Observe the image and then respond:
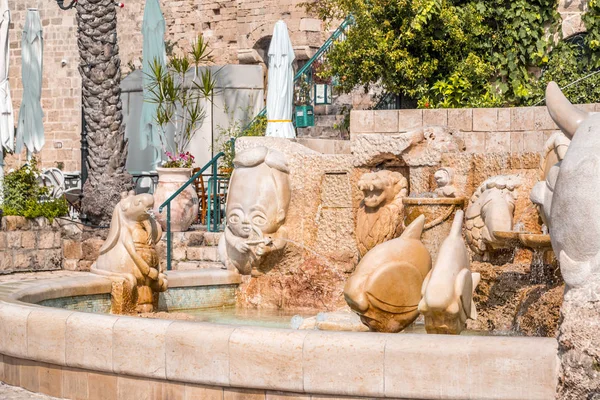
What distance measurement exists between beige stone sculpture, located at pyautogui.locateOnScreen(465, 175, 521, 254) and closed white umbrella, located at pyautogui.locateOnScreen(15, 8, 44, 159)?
1147cm

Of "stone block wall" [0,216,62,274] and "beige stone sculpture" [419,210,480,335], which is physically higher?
"beige stone sculpture" [419,210,480,335]

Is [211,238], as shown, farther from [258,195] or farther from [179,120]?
[179,120]

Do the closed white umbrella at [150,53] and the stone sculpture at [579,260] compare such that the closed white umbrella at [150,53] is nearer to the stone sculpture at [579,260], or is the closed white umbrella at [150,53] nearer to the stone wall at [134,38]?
the stone wall at [134,38]

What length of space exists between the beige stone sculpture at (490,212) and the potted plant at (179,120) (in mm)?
7168

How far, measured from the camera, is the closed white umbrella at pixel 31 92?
18.2 metres

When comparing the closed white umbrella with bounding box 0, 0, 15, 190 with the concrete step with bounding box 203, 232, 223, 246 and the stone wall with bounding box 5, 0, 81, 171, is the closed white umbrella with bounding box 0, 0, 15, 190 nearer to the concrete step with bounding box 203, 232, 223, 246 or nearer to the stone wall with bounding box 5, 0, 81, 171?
the concrete step with bounding box 203, 232, 223, 246

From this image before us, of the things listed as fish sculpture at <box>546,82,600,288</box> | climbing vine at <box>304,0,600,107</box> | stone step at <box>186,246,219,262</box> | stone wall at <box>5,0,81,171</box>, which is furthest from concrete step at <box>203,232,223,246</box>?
stone wall at <box>5,0,81,171</box>

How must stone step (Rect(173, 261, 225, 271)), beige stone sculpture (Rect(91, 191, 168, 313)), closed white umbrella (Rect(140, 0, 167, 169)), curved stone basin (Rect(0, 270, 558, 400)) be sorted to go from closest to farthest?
curved stone basin (Rect(0, 270, 558, 400))
beige stone sculpture (Rect(91, 191, 168, 313))
stone step (Rect(173, 261, 225, 271))
closed white umbrella (Rect(140, 0, 167, 169))

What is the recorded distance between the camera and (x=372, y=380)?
17.1ft

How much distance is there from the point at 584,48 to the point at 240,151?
8596 mm

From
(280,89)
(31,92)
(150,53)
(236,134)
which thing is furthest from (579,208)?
(150,53)

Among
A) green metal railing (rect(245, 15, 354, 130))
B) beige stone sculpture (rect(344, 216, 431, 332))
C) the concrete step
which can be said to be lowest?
the concrete step

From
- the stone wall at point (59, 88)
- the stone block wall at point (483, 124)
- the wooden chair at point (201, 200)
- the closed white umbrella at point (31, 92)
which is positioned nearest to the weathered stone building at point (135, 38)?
the stone wall at point (59, 88)

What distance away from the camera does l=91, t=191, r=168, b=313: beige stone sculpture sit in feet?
27.3
